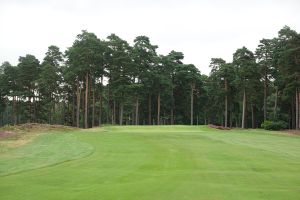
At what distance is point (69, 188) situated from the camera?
12.0 m

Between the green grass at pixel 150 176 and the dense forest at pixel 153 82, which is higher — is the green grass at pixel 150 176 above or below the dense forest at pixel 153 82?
below

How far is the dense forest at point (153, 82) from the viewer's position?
218 ft

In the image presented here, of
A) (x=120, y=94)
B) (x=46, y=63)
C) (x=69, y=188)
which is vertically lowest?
(x=69, y=188)

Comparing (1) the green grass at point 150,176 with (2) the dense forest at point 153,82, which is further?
(2) the dense forest at point 153,82

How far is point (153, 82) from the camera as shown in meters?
78.6

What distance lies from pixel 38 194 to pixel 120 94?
59.7 metres

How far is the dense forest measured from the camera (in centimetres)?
6644

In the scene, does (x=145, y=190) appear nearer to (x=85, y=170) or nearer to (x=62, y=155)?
(x=85, y=170)

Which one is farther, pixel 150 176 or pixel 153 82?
pixel 153 82

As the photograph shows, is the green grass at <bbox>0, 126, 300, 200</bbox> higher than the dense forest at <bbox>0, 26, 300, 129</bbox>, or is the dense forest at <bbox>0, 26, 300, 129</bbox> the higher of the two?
the dense forest at <bbox>0, 26, 300, 129</bbox>

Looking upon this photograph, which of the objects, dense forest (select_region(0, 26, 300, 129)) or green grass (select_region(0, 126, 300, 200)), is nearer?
green grass (select_region(0, 126, 300, 200))

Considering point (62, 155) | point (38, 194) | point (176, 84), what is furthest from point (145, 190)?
point (176, 84)

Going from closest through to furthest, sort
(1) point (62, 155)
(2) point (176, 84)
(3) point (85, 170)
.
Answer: (3) point (85, 170)
(1) point (62, 155)
(2) point (176, 84)

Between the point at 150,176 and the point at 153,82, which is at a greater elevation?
the point at 153,82
